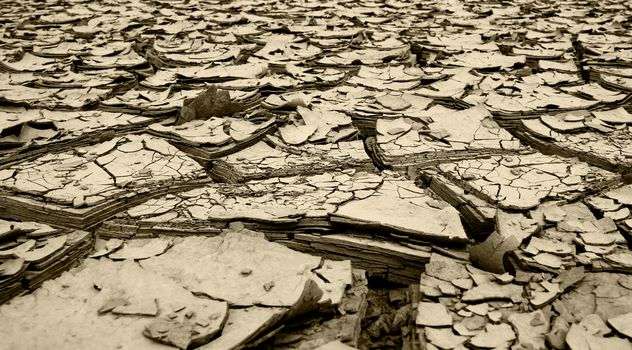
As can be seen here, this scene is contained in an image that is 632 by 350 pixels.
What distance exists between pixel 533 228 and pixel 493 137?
681 mm

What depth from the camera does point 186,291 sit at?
1144 mm

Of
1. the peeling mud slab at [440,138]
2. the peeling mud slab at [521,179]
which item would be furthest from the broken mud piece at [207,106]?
the peeling mud slab at [521,179]

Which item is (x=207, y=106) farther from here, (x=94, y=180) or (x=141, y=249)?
(x=141, y=249)

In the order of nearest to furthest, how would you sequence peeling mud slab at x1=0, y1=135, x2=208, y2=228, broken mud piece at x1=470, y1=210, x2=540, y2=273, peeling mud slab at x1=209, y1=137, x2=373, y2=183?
broken mud piece at x1=470, y1=210, x2=540, y2=273 → peeling mud slab at x1=0, y1=135, x2=208, y2=228 → peeling mud slab at x1=209, y1=137, x2=373, y2=183

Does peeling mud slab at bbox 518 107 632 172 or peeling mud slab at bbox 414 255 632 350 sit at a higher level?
peeling mud slab at bbox 414 255 632 350

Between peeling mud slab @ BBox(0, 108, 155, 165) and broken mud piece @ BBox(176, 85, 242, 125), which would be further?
broken mud piece @ BBox(176, 85, 242, 125)

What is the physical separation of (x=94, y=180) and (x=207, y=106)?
2.10ft

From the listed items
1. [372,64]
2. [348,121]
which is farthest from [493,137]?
[372,64]

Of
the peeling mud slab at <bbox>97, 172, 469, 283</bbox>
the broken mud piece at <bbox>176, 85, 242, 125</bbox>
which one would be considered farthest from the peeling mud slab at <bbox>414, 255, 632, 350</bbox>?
the broken mud piece at <bbox>176, 85, 242, 125</bbox>

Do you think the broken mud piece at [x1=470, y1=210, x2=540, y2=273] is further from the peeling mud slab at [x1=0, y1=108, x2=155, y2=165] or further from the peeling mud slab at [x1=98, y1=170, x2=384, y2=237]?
the peeling mud slab at [x1=0, y1=108, x2=155, y2=165]

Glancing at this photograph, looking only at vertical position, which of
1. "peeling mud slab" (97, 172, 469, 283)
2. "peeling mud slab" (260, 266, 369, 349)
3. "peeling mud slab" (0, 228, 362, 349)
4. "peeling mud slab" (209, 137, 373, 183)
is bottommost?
"peeling mud slab" (209, 137, 373, 183)

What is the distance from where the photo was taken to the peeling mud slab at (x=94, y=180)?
58.6 inches

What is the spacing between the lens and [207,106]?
2.12m

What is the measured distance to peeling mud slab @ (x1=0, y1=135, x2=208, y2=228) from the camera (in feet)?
4.88
